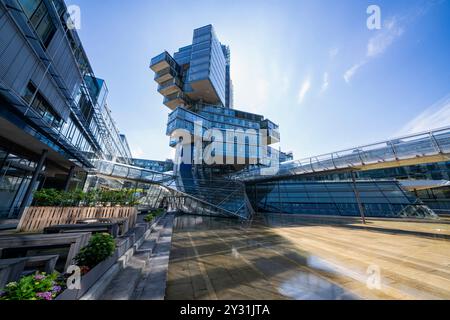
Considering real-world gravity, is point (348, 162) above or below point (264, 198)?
above

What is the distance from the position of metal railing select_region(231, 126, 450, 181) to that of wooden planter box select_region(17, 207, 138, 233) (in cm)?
1841

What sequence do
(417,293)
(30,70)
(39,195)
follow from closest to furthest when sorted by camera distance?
(417,293), (39,195), (30,70)

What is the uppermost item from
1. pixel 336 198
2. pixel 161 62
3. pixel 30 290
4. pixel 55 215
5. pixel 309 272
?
pixel 161 62

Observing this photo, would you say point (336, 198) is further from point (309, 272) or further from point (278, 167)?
point (309, 272)

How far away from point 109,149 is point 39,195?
95.6 feet

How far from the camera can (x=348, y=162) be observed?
621 inches

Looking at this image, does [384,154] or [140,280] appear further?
[384,154]

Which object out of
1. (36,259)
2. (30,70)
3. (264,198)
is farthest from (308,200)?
(30,70)

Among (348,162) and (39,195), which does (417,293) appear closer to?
(348,162)

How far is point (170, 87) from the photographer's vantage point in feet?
158

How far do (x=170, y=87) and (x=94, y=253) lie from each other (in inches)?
2034

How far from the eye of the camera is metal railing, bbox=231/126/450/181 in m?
11.1

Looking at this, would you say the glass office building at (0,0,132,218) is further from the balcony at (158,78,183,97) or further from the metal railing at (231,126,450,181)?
the balcony at (158,78,183,97)

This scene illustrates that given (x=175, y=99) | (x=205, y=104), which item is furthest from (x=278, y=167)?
(x=175, y=99)
